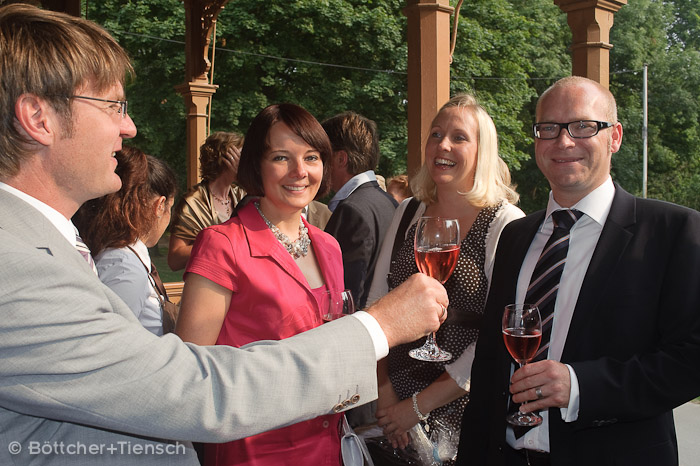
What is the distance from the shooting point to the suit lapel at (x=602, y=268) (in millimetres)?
2027

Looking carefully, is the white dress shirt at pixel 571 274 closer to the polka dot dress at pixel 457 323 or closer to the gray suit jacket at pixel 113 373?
the polka dot dress at pixel 457 323

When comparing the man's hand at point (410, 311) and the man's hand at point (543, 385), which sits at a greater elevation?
the man's hand at point (410, 311)

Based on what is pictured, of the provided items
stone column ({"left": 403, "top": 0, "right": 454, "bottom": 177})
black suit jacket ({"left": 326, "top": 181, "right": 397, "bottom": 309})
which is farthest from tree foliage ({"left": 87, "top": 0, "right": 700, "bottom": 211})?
black suit jacket ({"left": 326, "top": 181, "right": 397, "bottom": 309})

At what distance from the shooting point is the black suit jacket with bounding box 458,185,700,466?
1909mm

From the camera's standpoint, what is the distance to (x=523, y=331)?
1.97 m

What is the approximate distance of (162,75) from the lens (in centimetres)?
1917

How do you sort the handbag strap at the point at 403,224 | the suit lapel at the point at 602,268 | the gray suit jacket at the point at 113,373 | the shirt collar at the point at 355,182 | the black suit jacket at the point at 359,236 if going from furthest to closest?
the shirt collar at the point at 355,182 → the black suit jacket at the point at 359,236 → the handbag strap at the point at 403,224 → the suit lapel at the point at 602,268 → the gray suit jacket at the point at 113,373

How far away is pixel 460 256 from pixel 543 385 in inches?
37.3

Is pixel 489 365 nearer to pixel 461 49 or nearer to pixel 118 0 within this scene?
pixel 118 0

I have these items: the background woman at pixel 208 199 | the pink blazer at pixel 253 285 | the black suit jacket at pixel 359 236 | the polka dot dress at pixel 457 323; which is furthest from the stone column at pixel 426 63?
the pink blazer at pixel 253 285

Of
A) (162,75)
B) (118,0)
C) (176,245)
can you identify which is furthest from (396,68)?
(176,245)

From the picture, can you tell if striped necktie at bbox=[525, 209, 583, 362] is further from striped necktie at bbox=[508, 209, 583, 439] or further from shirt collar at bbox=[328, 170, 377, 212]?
Result: shirt collar at bbox=[328, 170, 377, 212]

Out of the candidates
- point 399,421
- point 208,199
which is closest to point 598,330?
point 399,421

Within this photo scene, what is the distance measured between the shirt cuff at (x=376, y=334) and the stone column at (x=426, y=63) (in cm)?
323
